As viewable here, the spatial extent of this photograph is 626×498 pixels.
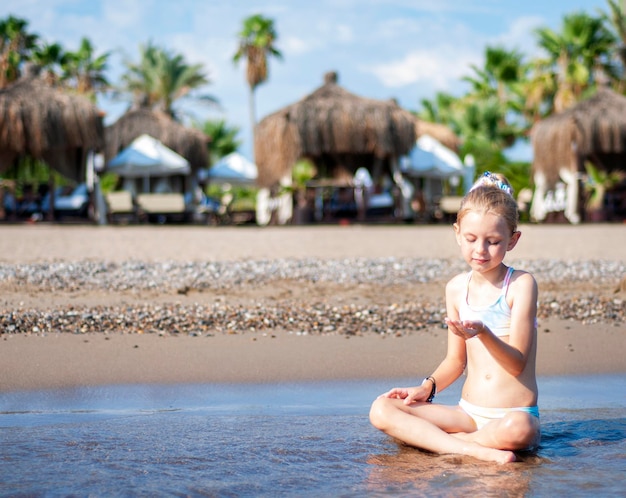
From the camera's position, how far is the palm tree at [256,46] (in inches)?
1671

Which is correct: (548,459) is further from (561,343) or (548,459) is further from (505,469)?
(561,343)

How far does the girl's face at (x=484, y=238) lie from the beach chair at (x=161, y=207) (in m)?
17.5

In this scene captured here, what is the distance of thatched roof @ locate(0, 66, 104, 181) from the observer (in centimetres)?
1972

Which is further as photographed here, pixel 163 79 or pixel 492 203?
pixel 163 79

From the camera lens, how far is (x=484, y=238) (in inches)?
126

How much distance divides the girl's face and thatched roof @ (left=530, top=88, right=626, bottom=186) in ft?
67.4

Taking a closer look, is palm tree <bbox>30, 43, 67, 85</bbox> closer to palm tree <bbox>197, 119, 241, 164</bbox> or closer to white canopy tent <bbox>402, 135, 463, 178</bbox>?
palm tree <bbox>197, 119, 241, 164</bbox>

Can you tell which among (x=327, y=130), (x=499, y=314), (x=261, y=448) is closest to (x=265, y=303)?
(x=261, y=448)

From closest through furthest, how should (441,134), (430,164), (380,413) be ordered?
(380,413)
(430,164)
(441,134)

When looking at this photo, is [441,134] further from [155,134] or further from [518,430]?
[518,430]

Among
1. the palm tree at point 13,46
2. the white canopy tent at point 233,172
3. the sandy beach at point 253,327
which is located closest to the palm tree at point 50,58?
the palm tree at point 13,46

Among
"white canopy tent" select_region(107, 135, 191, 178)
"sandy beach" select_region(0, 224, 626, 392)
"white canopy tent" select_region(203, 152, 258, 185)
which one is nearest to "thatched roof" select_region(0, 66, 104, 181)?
"white canopy tent" select_region(107, 135, 191, 178)

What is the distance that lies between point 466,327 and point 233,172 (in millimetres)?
25091

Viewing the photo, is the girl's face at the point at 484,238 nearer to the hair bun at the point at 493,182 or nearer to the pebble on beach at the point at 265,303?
the hair bun at the point at 493,182
